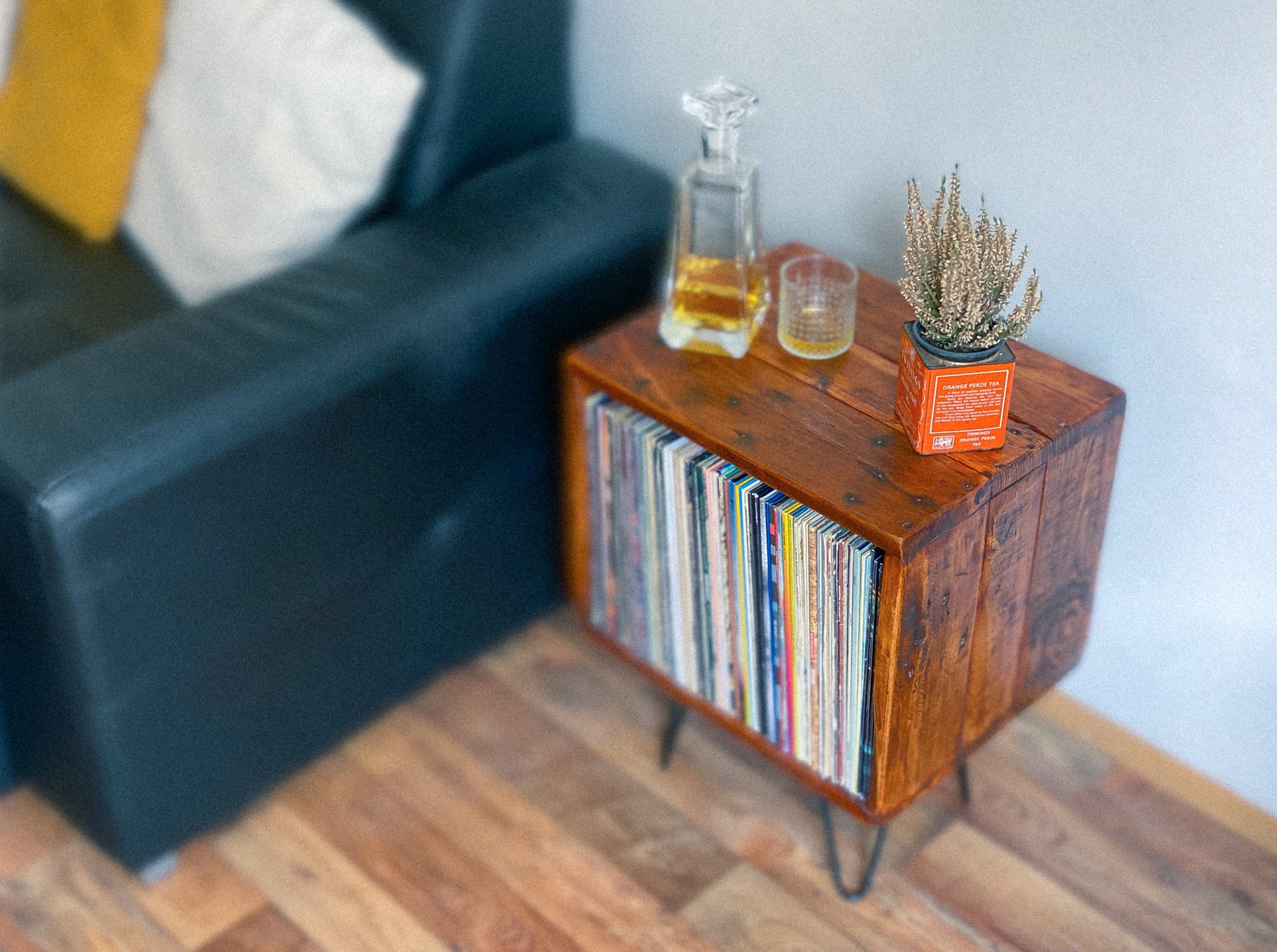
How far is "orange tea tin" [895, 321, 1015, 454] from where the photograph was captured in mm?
1324

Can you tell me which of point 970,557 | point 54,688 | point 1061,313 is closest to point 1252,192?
point 1061,313

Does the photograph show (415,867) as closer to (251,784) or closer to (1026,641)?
(251,784)

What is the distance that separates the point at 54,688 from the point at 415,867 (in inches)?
18.6

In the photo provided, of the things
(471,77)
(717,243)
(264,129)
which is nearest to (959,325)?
(717,243)

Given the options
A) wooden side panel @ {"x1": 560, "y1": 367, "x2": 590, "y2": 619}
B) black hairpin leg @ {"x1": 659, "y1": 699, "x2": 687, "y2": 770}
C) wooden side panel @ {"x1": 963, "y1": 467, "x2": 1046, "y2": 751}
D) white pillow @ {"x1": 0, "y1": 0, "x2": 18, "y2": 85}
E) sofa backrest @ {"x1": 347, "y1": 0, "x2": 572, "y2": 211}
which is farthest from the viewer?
white pillow @ {"x1": 0, "y1": 0, "x2": 18, "y2": 85}

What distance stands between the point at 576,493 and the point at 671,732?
0.36 metres

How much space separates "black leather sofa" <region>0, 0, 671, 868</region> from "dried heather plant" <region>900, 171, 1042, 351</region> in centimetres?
52

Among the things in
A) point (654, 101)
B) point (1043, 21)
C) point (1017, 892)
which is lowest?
point (1017, 892)

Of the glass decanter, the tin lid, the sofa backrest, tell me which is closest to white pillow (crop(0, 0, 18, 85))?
the sofa backrest

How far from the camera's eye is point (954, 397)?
1338 millimetres

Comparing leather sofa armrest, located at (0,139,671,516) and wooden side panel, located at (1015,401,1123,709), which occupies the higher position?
leather sofa armrest, located at (0,139,671,516)

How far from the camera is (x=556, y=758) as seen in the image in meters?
1.88

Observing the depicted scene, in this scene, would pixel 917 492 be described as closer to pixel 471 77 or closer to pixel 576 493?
pixel 576 493

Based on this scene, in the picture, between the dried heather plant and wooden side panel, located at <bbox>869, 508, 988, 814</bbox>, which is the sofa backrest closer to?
the dried heather plant
